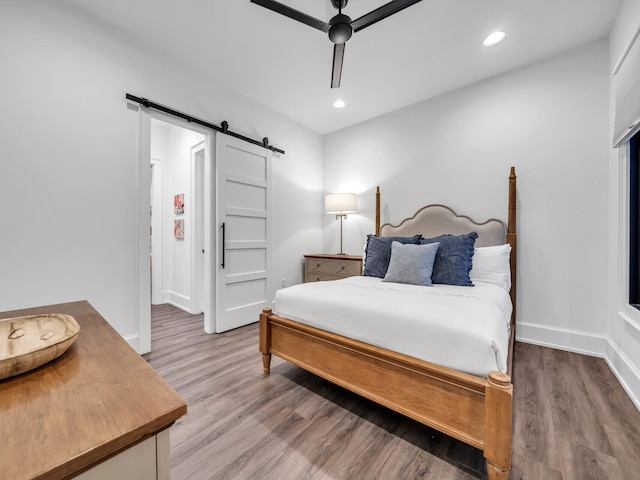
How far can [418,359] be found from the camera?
1.46m

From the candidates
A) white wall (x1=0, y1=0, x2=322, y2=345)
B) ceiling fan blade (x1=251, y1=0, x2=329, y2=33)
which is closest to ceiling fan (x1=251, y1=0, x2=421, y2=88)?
ceiling fan blade (x1=251, y1=0, x2=329, y2=33)

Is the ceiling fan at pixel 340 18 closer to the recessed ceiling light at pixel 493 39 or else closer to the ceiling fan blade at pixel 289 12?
the ceiling fan blade at pixel 289 12

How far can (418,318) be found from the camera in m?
1.49

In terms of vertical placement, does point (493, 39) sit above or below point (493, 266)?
above

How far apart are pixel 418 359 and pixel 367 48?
264 centimetres

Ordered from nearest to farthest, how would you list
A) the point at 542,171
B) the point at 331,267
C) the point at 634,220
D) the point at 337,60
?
the point at 337,60 → the point at 634,220 → the point at 542,171 → the point at 331,267

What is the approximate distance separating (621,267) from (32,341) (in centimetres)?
347

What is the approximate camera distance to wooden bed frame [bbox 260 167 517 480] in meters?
1.16

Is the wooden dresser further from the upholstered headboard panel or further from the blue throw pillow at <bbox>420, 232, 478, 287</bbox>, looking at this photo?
the upholstered headboard panel

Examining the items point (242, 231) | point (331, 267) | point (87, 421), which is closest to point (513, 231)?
point (331, 267)

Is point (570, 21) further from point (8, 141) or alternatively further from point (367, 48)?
point (8, 141)

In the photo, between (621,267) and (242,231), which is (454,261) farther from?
(242,231)

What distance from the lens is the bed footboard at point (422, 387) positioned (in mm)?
1157

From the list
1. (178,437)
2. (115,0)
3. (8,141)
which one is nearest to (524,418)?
(178,437)
